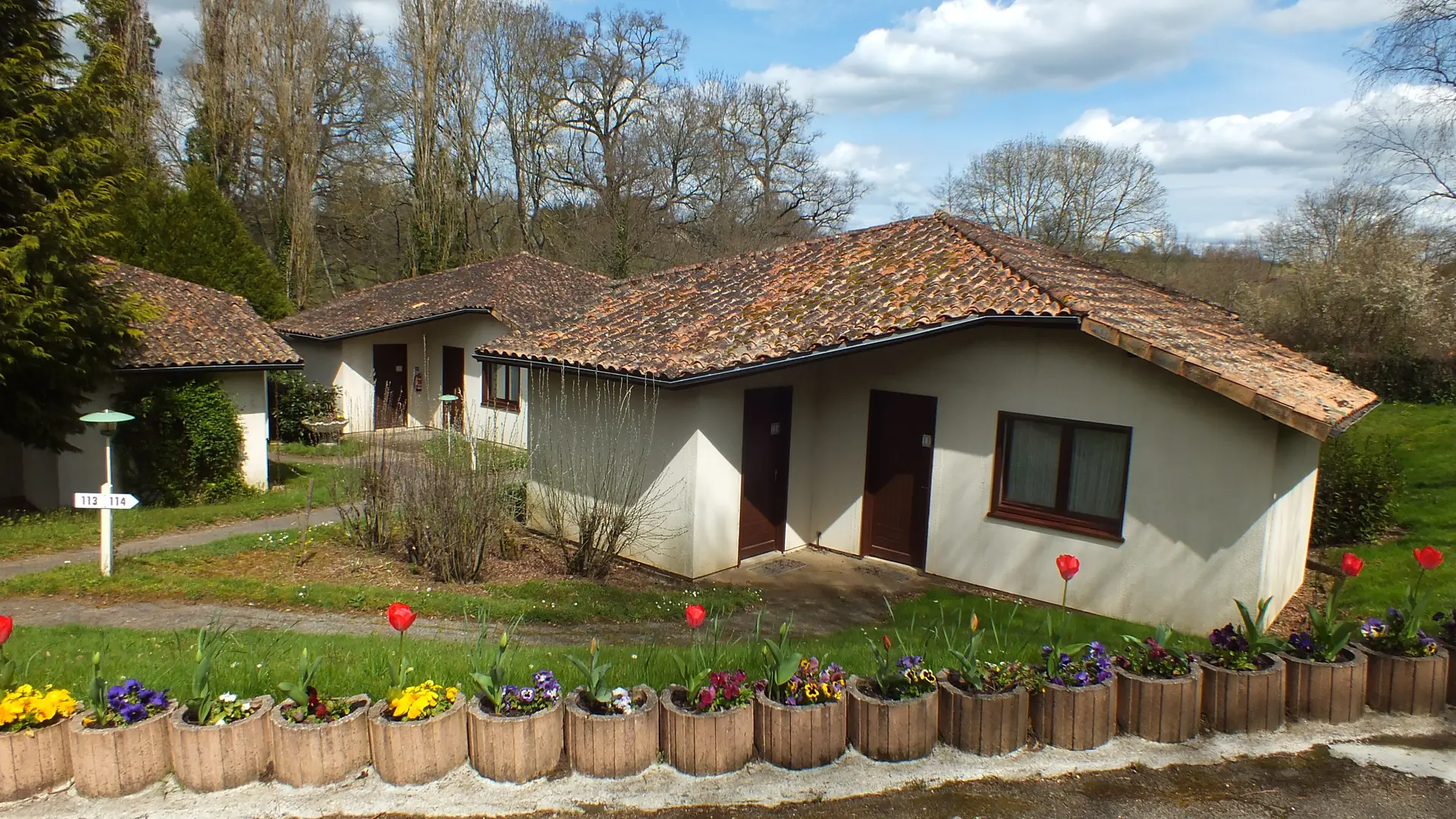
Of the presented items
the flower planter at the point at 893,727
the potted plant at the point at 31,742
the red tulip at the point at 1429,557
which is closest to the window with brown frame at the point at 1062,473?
the red tulip at the point at 1429,557

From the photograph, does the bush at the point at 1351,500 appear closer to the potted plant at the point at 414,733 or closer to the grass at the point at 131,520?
the potted plant at the point at 414,733

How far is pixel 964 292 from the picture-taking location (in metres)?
10.1

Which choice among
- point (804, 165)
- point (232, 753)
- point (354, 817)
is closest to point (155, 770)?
point (232, 753)

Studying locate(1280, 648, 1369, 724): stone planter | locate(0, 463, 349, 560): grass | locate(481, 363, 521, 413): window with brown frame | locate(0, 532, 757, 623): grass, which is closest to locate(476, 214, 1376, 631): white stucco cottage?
locate(0, 532, 757, 623): grass

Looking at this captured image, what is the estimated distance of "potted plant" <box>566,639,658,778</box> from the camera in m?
4.51

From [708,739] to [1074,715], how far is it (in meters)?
2.23

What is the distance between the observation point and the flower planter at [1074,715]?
489cm

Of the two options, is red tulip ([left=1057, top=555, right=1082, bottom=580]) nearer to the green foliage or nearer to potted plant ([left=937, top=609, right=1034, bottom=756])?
potted plant ([left=937, top=609, right=1034, bottom=756])

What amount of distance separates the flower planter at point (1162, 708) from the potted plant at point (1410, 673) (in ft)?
5.14

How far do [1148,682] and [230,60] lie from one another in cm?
3687

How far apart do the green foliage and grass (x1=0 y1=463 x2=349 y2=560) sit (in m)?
1.43

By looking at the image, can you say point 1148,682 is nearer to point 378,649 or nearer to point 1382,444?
point 378,649

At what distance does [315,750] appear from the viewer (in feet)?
14.3

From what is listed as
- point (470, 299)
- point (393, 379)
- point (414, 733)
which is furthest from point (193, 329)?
point (414, 733)
